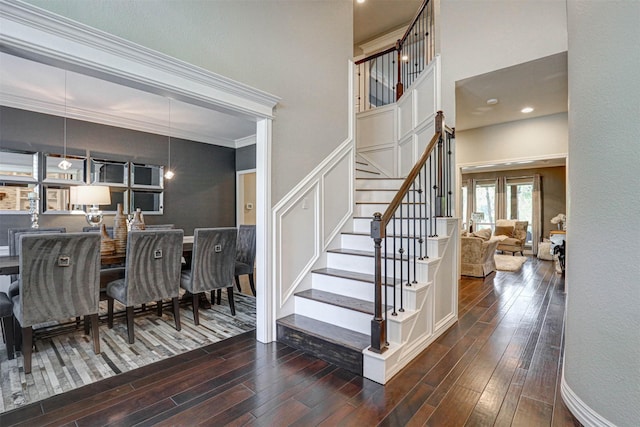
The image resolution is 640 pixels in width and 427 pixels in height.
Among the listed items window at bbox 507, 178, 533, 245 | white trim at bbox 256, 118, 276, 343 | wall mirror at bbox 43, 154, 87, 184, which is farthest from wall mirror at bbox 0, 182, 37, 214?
window at bbox 507, 178, 533, 245

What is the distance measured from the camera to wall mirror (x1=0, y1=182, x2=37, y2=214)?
13.2 feet

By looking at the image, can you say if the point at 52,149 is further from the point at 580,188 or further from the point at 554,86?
the point at 554,86

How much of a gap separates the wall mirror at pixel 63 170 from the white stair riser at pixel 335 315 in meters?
4.08

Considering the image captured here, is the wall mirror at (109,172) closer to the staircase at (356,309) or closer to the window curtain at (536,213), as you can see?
the staircase at (356,309)

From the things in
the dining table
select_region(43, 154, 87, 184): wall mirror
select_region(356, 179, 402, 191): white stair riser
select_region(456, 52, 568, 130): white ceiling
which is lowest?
the dining table

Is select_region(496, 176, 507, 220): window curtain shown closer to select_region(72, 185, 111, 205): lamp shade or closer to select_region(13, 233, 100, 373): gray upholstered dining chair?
select_region(72, 185, 111, 205): lamp shade

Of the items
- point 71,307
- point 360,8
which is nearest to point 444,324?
point 71,307

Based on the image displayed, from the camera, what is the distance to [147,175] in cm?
538

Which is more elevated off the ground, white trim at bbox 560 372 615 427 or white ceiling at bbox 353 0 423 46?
white ceiling at bbox 353 0 423 46

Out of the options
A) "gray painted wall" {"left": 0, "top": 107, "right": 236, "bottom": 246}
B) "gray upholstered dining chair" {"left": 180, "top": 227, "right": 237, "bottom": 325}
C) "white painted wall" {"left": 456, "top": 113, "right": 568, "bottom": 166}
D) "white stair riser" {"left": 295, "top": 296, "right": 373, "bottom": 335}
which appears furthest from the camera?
"white painted wall" {"left": 456, "top": 113, "right": 568, "bottom": 166}

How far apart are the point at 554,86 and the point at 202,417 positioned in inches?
214

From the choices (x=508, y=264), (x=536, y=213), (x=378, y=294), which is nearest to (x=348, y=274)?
(x=378, y=294)

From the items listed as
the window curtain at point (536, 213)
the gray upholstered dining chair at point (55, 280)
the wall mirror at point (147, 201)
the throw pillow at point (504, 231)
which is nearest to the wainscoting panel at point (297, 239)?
the gray upholstered dining chair at point (55, 280)

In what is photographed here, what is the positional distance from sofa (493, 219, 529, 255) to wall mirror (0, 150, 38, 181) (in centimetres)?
968
